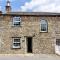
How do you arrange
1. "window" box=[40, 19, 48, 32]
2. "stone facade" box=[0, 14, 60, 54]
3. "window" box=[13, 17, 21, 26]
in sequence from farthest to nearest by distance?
"window" box=[40, 19, 48, 32] → "window" box=[13, 17, 21, 26] → "stone facade" box=[0, 14, 60, 54]

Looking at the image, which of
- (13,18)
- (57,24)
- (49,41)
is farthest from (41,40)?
(13,18)

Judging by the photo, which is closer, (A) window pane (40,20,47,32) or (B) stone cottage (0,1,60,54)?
(B) stone cottage (0,1,60,54)

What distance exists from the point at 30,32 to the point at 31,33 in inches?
8.3

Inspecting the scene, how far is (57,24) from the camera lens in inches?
1151

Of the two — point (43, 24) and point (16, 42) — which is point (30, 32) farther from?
point (16, 42)

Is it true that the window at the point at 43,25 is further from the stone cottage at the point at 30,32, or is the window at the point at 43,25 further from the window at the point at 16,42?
the window at the point at 16,42

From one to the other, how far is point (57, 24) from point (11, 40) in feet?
23.5

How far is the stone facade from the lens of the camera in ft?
94.7

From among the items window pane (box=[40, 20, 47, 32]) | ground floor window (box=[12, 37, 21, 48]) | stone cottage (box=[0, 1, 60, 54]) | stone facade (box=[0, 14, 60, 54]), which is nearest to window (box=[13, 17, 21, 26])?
stone cottage (box=[0, 1, 60, 54])

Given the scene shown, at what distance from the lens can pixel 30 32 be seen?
29109 mm

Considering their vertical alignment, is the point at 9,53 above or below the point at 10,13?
below

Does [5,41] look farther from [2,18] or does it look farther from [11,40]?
[2,18]

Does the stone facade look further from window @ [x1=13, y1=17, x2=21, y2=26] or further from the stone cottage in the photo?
window @ [x1=13, y1=17, x2=21, y2=26]

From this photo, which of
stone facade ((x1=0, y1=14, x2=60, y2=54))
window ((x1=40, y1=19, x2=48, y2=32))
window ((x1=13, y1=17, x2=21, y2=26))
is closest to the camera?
stone facade ((x1=0, y1=14, x2=60, y2=54))
